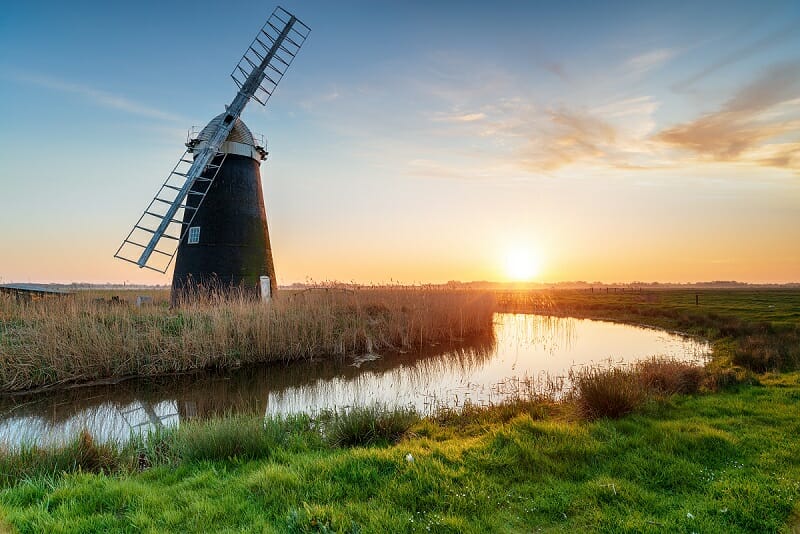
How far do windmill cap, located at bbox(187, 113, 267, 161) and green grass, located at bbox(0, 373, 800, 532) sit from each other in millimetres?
14729

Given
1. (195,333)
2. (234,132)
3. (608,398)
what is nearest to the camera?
(608,398)

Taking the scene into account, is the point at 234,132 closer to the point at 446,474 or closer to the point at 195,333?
the point at 195,333

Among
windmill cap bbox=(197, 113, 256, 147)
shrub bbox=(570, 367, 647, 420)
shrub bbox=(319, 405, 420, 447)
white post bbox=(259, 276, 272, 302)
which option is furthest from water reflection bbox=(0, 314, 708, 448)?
windmill cap bbox=(197, 113, 256, 147)

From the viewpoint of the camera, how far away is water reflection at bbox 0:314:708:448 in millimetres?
7223

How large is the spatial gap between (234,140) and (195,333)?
9.25 metres

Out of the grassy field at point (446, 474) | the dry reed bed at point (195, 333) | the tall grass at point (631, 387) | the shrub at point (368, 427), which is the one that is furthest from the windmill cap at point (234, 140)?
the tall grass at point (631, 387)

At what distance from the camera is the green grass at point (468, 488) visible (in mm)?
3219

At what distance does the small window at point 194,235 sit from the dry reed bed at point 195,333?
2703mm

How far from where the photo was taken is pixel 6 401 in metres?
8.36

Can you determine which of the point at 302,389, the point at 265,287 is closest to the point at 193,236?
the point at 265,287

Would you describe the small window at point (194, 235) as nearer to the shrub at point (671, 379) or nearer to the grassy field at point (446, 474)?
the grassy field at point (446, 474)

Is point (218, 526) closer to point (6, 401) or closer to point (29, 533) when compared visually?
point (29, 533)

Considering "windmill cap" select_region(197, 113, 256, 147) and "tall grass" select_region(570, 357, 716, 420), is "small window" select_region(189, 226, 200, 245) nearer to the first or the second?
"windmill cap" select_region(197, 113, 256, 147)

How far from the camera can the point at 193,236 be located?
16.1 m
